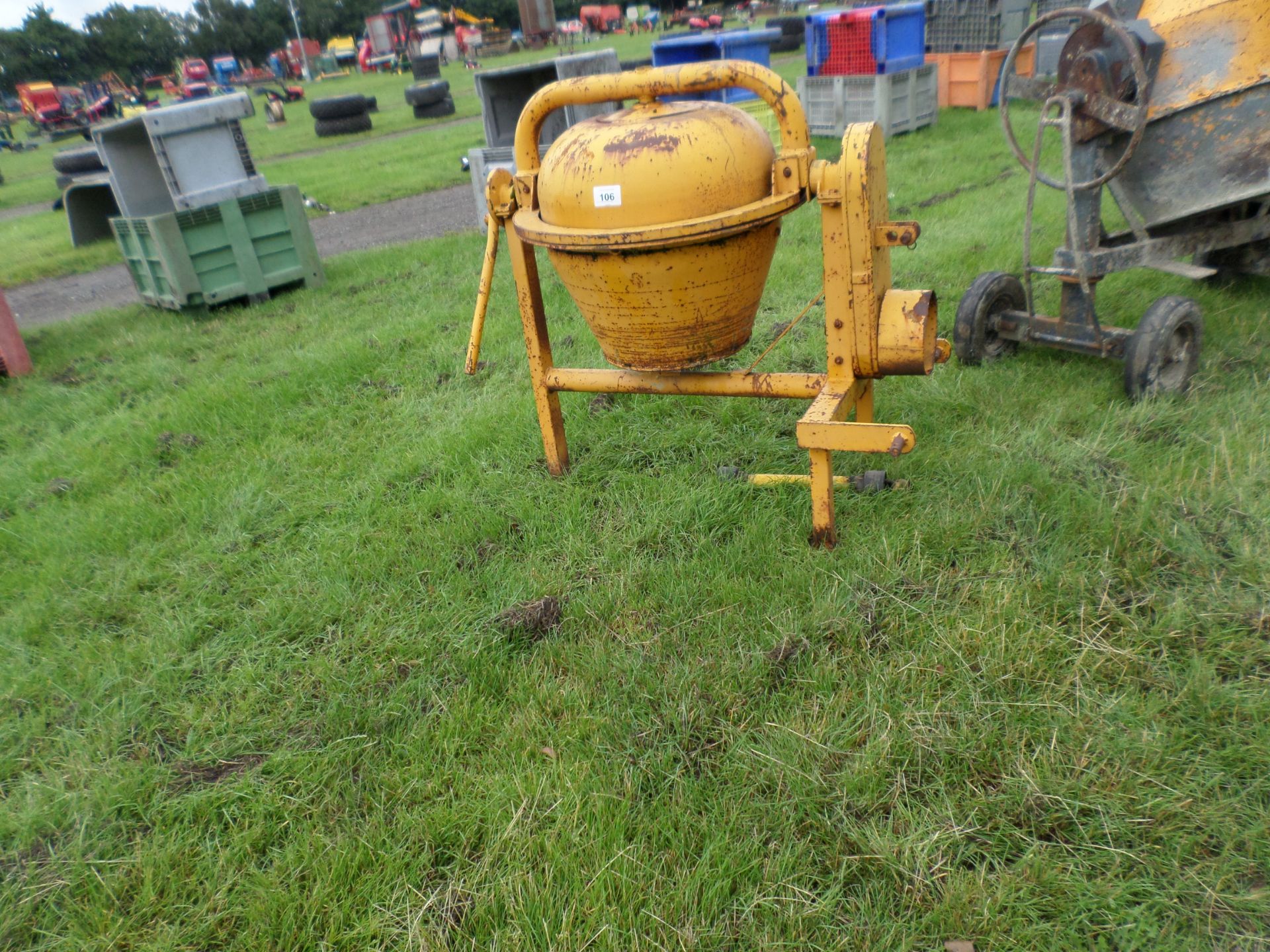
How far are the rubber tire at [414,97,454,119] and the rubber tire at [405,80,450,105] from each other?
0.27ft

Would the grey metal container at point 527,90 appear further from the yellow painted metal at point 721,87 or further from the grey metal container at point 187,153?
the yellow painted metal at point 721,87

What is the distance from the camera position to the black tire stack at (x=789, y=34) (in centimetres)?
2544

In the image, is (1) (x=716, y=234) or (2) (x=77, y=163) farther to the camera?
(2) (x=77, y=163)

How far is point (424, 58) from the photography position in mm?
32344

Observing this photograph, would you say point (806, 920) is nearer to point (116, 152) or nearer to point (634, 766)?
point (634, 766)

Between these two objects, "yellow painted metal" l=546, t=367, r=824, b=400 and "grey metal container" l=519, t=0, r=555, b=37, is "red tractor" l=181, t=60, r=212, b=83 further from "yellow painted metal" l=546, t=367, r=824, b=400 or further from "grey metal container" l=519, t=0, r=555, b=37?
"yellow painted metal" l=546, t=367, r=824, b=400

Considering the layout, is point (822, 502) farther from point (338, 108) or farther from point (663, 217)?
point (338, 108)

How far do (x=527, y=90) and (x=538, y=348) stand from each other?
613 cm

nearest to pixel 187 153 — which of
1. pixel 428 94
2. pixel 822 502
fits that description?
pixel 822 502

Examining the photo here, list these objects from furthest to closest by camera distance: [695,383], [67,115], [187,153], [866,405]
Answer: [67,115] < [187,153] < [866,405] < [695,383]

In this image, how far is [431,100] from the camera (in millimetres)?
19547

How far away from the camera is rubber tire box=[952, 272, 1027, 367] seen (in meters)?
3.76

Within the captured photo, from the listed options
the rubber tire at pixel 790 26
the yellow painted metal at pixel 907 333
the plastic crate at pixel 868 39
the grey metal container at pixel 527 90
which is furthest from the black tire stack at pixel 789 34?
the yellow painted metal at pixel 907 333

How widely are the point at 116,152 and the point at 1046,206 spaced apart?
25.5 ft
